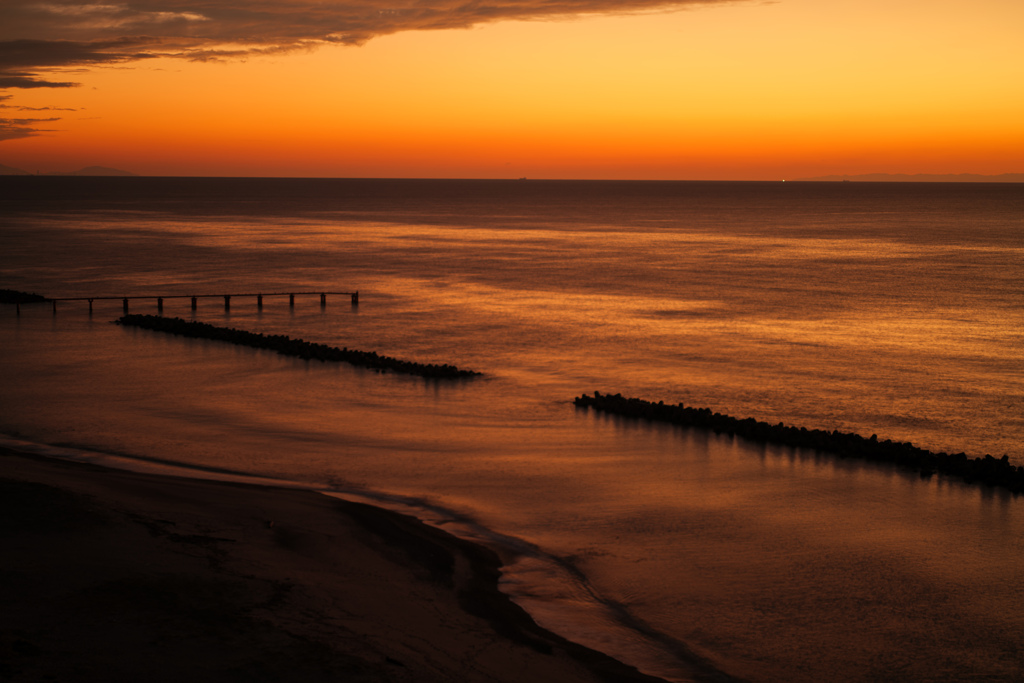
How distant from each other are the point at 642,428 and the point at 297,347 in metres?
15.8

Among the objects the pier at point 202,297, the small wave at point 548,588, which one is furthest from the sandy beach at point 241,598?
the pier at point 202,297

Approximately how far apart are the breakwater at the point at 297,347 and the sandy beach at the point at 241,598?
15202 mm

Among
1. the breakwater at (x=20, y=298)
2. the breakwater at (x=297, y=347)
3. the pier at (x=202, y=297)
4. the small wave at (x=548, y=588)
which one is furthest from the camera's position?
the breakwater at (x=20, y=298)

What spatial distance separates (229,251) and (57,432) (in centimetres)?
6322

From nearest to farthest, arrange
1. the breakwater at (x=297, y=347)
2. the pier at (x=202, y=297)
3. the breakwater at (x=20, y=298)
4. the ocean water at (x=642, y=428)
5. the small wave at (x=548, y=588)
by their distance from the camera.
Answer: the small wave at (x=548, y=588), the ocean water at (x=642, y=428), the breakwater at (x=297, y=347), the pier at (x=202, y=297), the breakwater at (x=20, y=298)

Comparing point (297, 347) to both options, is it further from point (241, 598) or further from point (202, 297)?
point (241, 598)

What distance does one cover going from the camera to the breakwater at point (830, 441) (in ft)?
63.8

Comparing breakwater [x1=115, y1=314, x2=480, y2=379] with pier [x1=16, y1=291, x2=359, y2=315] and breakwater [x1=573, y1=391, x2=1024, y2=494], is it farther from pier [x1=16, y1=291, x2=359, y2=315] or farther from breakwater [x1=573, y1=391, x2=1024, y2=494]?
breakwater [x1=573, y1=391, x2=1024, y2=494]

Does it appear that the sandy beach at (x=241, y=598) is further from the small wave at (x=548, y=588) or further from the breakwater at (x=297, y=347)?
the breakwater at (x=297, y=347)

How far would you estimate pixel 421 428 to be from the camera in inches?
909

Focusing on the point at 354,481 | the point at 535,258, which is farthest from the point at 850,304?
the point at 354,481

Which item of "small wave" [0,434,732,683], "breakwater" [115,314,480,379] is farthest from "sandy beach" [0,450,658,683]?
"breakwater" [115,314,480,379]

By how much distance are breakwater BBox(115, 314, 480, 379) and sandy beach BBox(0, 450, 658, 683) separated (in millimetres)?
15202

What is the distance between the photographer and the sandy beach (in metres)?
8.87
